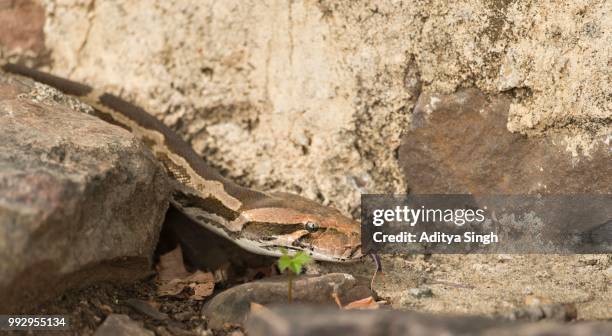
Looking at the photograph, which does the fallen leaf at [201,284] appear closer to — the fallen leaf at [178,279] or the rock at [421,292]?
the fallen leaf at [178,279]

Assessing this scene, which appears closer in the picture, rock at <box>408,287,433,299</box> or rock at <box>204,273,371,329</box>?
rock at <box>204,273,371,329</box>

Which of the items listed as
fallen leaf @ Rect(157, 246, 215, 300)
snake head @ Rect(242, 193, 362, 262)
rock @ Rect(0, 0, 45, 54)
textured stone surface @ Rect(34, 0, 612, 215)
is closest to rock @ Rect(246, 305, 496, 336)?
snake head @ Rect(242, 193, 362, 262)

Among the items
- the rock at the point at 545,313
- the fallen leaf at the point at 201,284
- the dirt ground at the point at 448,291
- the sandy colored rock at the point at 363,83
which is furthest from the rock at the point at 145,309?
the rock at the point at 545,313

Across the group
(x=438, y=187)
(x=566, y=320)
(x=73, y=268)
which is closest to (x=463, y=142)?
(x=438, y=187)

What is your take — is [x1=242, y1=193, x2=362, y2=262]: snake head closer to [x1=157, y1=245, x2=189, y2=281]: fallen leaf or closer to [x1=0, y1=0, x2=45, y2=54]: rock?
[x1=157, y1=245, x2=189, y2=281]: fallen leaf

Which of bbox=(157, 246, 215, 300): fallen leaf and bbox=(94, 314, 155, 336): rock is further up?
bbox=(157, 246, 215, 300): fallen leaf

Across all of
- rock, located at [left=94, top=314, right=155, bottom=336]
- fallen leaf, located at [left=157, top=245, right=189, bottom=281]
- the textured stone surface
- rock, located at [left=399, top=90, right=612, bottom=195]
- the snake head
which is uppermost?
the textured stone surface

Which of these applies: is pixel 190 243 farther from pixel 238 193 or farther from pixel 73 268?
pixel 73 268

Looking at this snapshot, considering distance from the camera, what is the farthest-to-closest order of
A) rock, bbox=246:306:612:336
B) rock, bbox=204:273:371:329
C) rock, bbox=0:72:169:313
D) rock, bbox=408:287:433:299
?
rock, bbox=408:287:433:299
rock, bbox=204:273:371:329
rock, bbox=0:72:169:313
rock, bbox=246:306:612:336

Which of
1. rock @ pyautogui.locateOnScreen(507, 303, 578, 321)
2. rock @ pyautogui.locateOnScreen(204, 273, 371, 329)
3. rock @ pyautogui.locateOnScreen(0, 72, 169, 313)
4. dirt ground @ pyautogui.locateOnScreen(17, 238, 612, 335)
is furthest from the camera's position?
rock @ pyautogui.locateOnScreen(204, 273, 371, 329)
